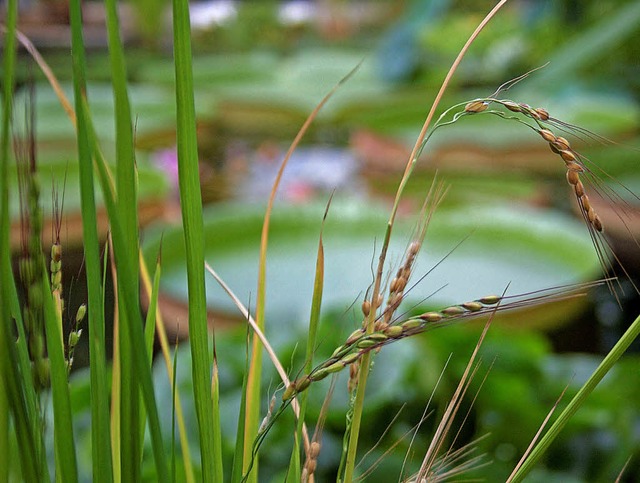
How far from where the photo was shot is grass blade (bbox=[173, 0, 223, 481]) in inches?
6.2

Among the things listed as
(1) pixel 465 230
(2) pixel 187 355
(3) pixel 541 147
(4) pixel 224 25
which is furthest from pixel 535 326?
(4) pixel 224 25

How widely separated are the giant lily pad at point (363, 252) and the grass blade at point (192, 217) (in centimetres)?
57

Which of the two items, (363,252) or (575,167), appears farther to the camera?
(363,252)

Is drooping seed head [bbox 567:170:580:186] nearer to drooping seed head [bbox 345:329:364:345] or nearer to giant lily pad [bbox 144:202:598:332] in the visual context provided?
drooping seed head [bbox 345:329:364:345]

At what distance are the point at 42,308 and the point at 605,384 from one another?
1.21ft

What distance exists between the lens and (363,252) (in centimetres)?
91

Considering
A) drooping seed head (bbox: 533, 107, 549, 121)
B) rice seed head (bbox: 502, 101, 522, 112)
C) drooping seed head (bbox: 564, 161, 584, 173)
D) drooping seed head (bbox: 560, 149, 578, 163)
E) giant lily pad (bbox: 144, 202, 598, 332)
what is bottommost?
giant lily pad (bbox: 144, 202, 598, 332)

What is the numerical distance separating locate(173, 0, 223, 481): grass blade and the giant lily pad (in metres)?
0.57

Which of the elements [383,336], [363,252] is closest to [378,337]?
[383,336]

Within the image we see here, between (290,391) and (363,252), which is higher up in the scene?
(290,391)

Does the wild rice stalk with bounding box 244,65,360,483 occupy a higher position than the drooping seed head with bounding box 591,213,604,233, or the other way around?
the drooping seed head with bounding box 591,213,604,233

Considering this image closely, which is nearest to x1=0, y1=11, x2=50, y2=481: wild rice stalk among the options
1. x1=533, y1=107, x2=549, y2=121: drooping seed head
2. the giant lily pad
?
x1=533, y1=107, x2=549, y2=121: drooping seed head

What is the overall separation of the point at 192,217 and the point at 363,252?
744 millimetres

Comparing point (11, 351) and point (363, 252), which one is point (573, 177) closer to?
point (11, 351)
